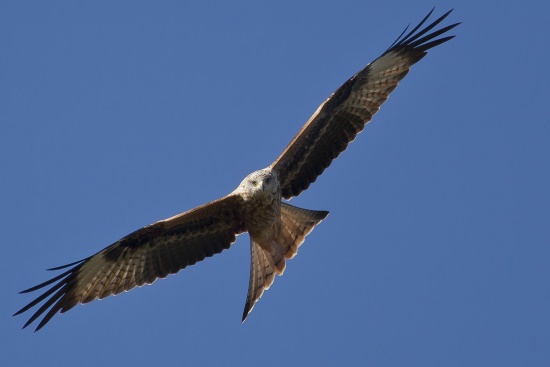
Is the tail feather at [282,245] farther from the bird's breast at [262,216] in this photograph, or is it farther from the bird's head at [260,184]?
the bird's head at [260,184]

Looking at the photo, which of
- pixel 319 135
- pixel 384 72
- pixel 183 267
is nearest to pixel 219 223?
pixel 183 267

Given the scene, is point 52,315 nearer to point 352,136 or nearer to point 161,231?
point 161,231

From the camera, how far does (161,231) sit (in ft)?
36.2

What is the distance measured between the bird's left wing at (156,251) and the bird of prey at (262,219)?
0.03 ft

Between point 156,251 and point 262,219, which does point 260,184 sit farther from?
point 156,251

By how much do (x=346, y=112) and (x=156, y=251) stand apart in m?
2.45

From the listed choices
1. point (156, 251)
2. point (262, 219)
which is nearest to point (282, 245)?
point (262, 219)

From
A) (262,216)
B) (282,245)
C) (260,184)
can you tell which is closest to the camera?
(260,184)

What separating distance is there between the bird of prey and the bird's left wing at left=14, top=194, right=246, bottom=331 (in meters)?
0.01

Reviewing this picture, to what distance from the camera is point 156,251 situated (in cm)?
1109

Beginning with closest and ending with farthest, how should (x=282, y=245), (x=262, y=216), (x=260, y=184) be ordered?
(x=260, y=184), (x=262, y=216), (x=282, y=245)

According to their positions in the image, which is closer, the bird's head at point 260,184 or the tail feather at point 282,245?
the bird's head at point 260,184

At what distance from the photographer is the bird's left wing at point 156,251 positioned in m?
10.8

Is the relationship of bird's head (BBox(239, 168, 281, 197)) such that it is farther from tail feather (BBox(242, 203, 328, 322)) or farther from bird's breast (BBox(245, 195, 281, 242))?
tail feather (BBox(242, 203, 328, 322))
